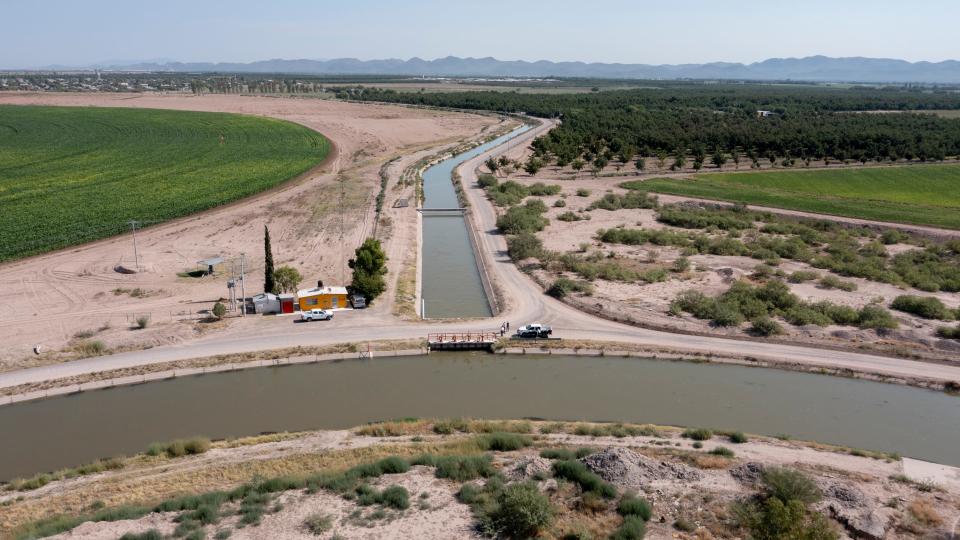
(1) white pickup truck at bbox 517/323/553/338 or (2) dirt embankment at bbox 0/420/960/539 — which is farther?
(1) white pickup truck at bbox 517/323/553/338

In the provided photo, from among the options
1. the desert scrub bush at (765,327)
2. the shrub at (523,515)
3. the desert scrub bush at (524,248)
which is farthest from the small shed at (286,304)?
the desert scrub bush at (765,327)

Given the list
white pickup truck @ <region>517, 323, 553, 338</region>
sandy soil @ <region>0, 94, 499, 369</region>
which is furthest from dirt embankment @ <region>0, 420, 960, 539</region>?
sandy soil @ <region>0, 94, 499, 369</region>

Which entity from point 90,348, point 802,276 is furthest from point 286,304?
point 802,276

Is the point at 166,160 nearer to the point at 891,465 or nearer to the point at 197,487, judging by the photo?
the point at 197,487

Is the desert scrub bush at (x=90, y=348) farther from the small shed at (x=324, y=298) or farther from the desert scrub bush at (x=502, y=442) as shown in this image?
Result: the desert scrub bush at (x=502, y=442)

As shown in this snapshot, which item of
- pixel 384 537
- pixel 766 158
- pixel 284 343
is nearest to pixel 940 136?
pixel 766 158

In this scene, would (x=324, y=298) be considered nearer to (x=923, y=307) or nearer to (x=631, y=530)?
(x=631, y=530)

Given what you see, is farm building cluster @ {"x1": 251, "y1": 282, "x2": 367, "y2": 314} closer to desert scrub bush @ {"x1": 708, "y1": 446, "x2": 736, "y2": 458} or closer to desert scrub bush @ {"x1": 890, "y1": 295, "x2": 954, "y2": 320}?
desert scrub bush @ {"x1": 708, "y1": 446, "x2": 736, "y2": 458}
